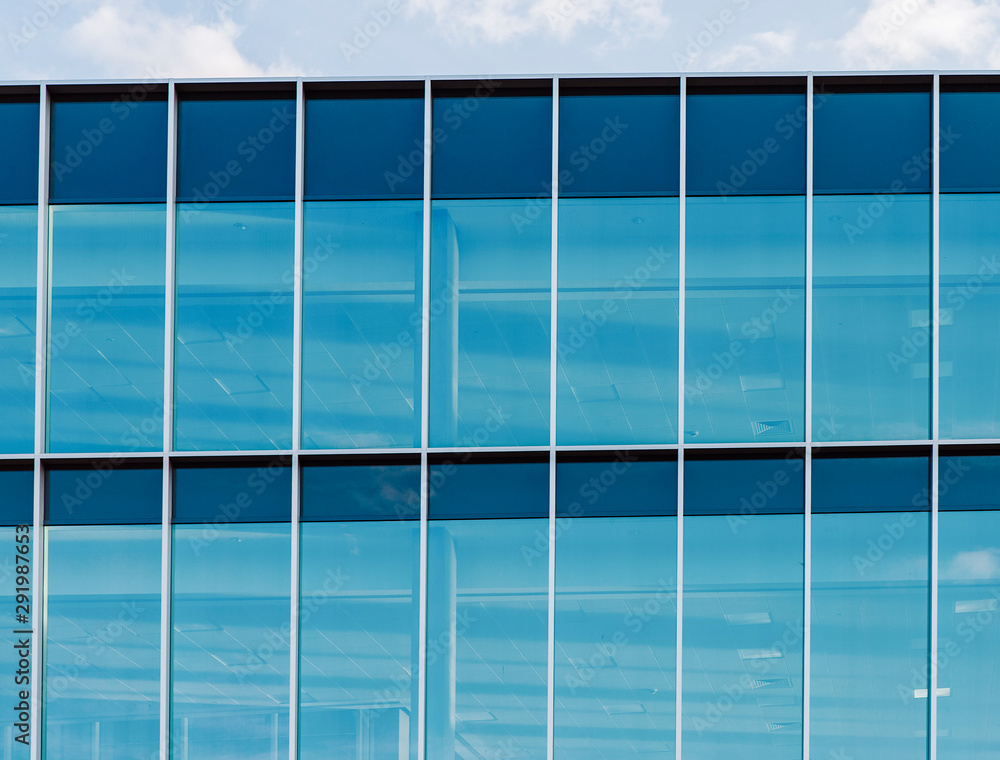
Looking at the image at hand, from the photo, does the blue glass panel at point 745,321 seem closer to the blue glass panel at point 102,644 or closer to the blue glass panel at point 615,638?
the blue glass panel at point 615,638

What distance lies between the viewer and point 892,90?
10.5 metres

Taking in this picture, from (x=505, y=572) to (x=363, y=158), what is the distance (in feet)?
15.4

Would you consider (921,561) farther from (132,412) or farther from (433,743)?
(132,412)

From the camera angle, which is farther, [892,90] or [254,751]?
[892,90]

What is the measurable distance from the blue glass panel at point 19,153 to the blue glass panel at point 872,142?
847 centimetres

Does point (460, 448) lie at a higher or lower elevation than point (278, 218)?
lower

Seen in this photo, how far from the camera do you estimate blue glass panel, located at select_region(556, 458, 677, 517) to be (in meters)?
9.99

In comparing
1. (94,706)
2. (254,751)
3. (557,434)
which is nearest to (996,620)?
(557,434)

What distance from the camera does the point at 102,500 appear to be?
996 cm

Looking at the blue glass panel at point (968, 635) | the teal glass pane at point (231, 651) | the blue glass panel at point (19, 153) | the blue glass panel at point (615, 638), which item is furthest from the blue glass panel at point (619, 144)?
the blue glass panel at point (19, 153)

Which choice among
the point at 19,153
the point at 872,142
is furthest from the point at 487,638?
the point at 19,153

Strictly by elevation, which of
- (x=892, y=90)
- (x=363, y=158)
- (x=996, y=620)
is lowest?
(x=996, y=620)

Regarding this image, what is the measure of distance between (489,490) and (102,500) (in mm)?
4025

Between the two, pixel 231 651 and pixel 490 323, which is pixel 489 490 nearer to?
pixel 490 323
